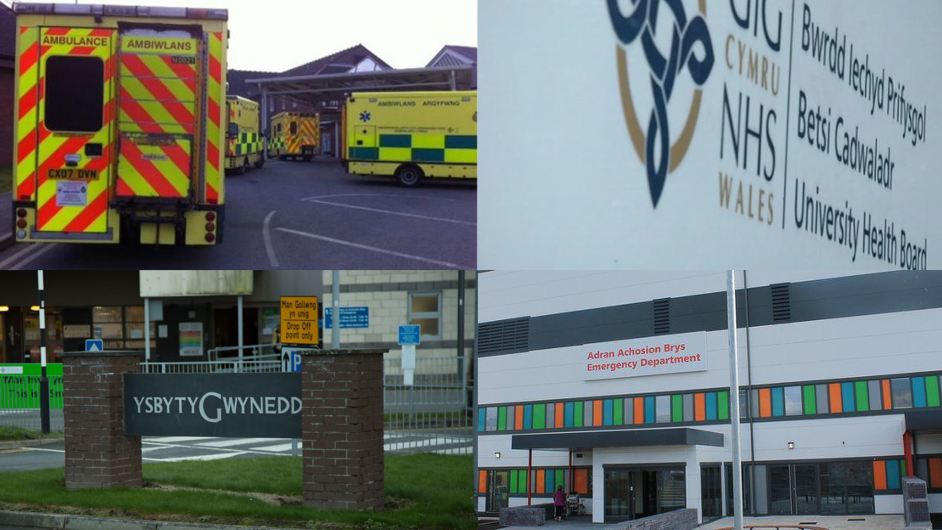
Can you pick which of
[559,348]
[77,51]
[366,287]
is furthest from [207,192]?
[366,287]

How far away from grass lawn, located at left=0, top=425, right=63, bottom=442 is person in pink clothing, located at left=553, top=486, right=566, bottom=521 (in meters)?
11.2

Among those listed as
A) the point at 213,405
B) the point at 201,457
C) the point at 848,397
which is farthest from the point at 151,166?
the point at 201,457

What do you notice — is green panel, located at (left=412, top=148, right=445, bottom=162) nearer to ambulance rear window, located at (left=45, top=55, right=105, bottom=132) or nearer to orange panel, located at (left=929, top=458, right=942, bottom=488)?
ambulance rear window, located at (left=45, top=55, right=105, bottom=132)

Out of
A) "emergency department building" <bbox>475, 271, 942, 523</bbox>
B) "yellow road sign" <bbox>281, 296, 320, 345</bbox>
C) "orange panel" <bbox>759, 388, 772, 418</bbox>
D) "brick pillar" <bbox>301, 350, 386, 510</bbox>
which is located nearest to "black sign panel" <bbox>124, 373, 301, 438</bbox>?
"brick pillar" <bbox>301, 350, 386, 510</bbox>

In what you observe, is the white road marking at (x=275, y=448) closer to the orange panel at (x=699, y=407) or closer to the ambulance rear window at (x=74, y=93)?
the ambulance rear window at (x=74, y=93)

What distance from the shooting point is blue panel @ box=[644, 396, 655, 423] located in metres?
4.44

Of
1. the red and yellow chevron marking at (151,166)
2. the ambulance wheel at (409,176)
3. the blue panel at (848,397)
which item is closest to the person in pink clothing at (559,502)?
the blue panel at (848,397)

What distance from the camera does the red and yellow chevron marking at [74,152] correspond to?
5.82 meters

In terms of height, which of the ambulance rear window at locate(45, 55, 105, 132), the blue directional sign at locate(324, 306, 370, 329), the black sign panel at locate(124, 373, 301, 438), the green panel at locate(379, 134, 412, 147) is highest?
the ambulance rear window at locate(45, 55, 105, 132)

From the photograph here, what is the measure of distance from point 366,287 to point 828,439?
30.2 feet

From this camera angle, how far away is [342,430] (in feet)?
25.7

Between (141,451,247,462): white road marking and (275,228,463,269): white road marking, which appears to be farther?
(141,451,247,462): white road marking

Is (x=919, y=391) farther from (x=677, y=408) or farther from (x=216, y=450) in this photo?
(x=216, y=450)

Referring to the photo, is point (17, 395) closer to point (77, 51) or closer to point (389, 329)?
point (389, 329)
